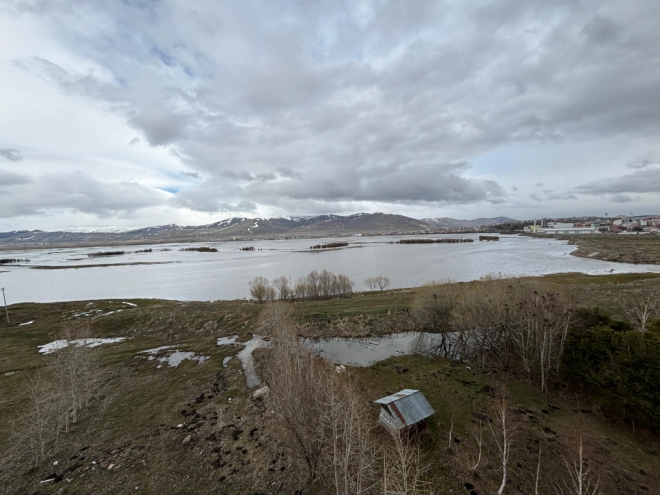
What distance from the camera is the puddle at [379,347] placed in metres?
27.5

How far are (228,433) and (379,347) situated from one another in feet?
57.8

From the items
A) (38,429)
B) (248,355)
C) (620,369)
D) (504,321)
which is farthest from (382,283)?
(38,429)

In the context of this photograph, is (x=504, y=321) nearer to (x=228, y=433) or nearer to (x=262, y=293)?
(x=228, y=433)

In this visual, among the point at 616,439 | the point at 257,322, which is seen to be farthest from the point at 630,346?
the point at 257,322

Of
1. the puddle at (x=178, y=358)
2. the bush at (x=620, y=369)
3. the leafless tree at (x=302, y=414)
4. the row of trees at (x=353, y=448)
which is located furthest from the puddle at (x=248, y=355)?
the bush at (x=620, y=369)

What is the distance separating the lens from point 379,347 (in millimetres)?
30203

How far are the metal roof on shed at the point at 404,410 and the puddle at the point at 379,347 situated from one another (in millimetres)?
10389

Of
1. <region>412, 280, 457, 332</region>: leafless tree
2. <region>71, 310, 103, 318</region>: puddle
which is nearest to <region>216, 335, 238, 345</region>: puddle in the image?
<region>412, 280, 457, 332</region>: leafless tree

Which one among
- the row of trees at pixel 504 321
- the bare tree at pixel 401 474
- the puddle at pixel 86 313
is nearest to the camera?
the bare tree at pixel 401 474

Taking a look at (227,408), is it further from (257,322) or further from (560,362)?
(560,362)

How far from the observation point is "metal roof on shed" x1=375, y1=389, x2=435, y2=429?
14.6 meters

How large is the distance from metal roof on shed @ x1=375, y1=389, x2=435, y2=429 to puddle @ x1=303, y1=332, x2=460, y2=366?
10389 mm

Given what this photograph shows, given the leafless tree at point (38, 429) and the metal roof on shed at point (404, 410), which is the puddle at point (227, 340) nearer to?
the leafless tree at point (38, 429)

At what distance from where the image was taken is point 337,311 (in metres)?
40.5
